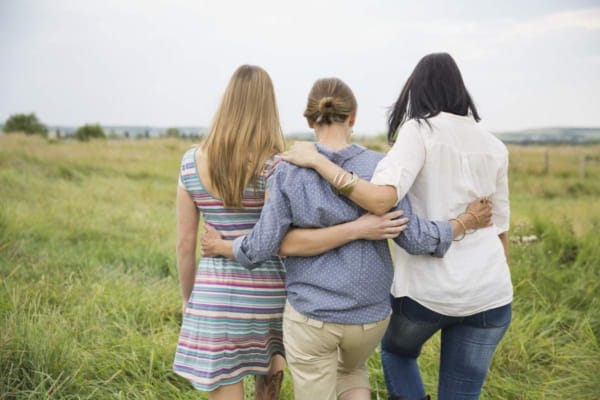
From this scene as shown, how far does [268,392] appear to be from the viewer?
225cm

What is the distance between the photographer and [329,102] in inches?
67.1

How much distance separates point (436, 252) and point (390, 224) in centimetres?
21

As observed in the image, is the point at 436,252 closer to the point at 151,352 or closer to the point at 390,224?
the point at 390,224

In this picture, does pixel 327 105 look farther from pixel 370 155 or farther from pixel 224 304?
pixel 224 304

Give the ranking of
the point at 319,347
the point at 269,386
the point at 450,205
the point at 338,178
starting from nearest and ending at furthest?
the point at 338,178 < the point at 319,347 < the point at 450,205 < the point at 269,386

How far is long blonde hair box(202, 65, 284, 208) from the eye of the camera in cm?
193

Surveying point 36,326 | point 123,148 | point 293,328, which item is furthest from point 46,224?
point 123,148

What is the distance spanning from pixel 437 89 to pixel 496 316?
0.82 metres

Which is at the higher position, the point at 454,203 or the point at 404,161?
the point at 404,161

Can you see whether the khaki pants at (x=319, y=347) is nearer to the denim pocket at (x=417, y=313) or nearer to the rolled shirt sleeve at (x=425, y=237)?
the denim pocket at (x=417, y=313)

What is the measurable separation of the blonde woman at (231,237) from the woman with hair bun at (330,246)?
0.20 meters

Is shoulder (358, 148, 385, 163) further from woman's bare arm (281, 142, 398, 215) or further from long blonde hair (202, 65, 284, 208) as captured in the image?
long blonde hair (202, 65, 284, 208)

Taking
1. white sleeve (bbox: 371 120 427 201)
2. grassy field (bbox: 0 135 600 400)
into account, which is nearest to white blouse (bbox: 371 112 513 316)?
white sleeve (bbox: 371 120 427 201)

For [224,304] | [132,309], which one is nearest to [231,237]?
[224,304]
